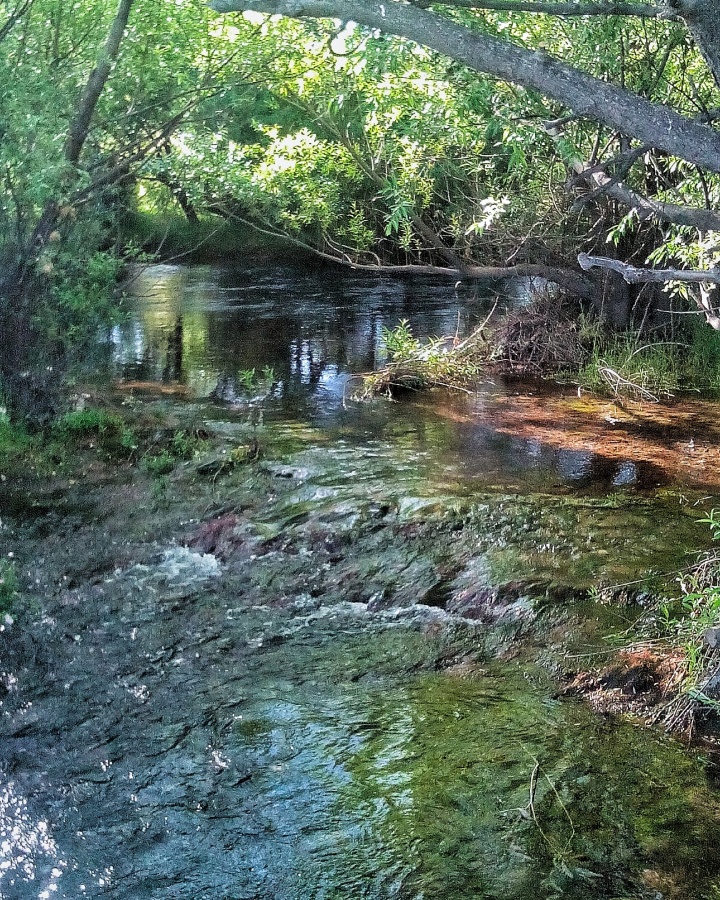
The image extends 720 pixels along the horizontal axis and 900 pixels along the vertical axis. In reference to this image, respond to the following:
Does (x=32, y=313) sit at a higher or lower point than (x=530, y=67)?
lower

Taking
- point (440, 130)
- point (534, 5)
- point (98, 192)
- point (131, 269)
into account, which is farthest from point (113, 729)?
point (131, 269)

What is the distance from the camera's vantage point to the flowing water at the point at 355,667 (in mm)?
4328

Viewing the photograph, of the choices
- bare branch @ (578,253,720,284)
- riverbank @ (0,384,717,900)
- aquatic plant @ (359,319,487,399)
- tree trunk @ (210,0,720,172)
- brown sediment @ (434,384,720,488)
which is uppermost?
tree trunk @ (210,0,720,172)

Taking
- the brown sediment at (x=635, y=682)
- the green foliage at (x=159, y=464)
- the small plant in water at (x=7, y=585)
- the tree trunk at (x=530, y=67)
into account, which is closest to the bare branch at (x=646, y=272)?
the tree trunk at (x=530, y=67)

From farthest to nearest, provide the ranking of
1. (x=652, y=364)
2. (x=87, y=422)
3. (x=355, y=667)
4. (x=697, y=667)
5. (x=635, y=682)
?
(x=652, y=364) < (x=87, y=422) < (x=355, y=667) < (x=635, y=682) < (x=697, y=667)

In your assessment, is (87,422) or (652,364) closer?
(87,422)

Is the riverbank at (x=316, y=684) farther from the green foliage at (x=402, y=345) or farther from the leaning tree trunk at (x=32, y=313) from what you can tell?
the green foliage at (x=402, y=345)

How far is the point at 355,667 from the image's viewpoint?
609cm

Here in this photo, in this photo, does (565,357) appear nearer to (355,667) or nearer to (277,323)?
(277,323)

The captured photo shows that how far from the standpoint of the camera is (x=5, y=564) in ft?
25.2

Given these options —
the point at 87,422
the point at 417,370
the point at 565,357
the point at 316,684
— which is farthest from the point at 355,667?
the point at 565,357

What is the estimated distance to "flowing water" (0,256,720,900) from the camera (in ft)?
14.2

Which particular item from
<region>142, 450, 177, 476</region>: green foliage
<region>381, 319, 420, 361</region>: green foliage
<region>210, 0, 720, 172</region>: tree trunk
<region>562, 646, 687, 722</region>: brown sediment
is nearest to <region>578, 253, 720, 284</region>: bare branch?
<region>210, 0, 720, 172</region>: tree trunk

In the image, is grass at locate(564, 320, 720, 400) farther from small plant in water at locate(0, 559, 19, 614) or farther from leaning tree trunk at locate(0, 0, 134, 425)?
small plant in water at locate(0, 559, 19, 614)
